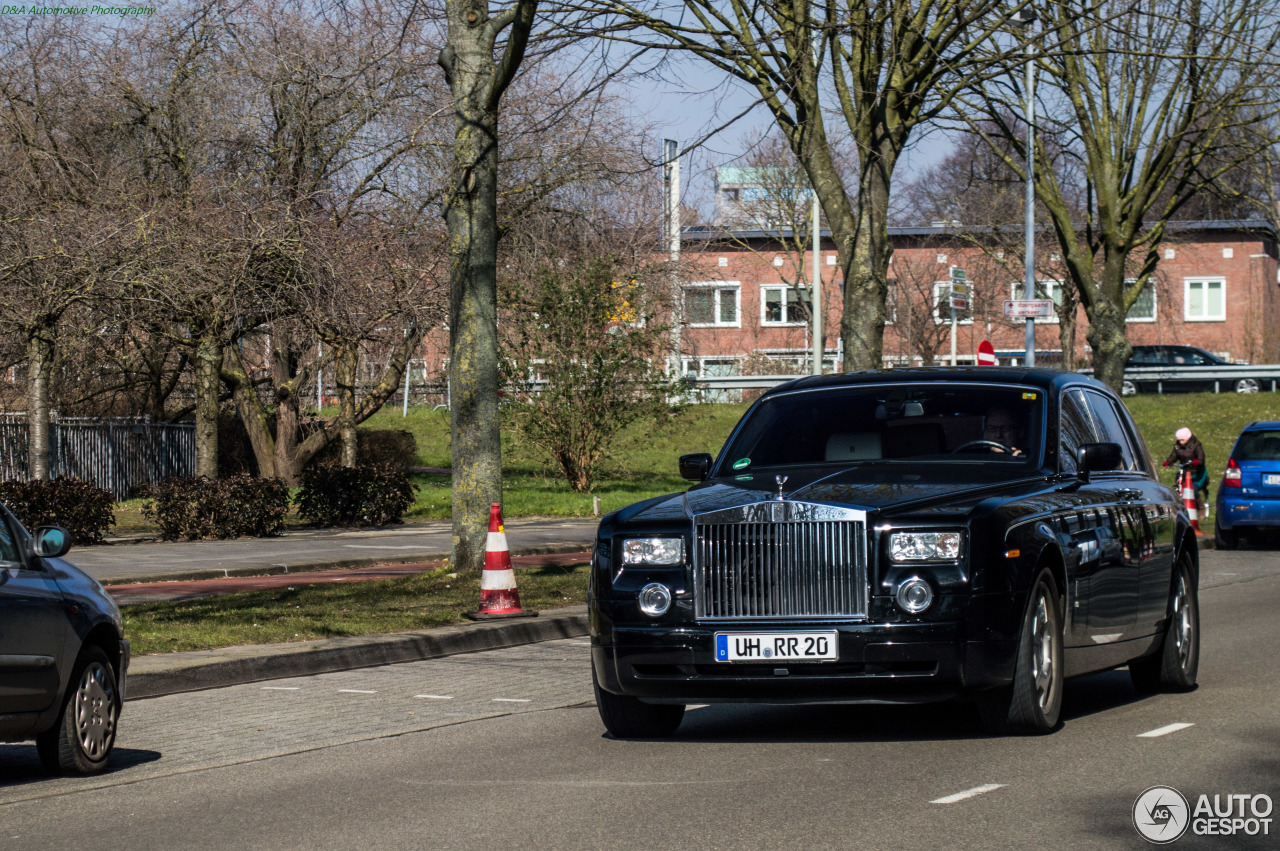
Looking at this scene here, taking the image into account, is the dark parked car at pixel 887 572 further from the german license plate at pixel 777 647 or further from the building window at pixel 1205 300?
the building window at pixel 1205 300

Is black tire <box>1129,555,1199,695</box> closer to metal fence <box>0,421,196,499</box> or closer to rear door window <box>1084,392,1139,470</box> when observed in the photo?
rear door window <box>1084,392,1139,470</box>

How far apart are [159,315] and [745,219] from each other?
39663 mm

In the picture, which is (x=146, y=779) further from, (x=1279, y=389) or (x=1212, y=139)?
(x=1279, y=389)

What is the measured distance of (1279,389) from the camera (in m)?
50.9

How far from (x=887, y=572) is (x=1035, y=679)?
1.01 m

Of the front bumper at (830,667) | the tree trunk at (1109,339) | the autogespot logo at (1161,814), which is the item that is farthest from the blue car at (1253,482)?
the autogespot logo at (1161,814)

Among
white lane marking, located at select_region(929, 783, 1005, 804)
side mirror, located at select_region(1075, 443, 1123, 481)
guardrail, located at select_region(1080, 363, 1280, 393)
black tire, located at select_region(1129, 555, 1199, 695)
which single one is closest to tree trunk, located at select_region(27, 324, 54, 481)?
black tire, located at select_region(1129, 555, 1199, 695)

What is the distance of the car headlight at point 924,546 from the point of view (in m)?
7.17

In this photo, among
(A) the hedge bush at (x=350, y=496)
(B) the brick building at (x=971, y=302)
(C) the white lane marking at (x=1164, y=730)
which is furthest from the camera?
(B) the brick building at (x=971, y=302)

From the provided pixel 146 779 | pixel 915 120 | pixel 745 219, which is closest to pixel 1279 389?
pixel 745 219

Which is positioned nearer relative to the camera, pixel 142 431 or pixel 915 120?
pixel 915 120

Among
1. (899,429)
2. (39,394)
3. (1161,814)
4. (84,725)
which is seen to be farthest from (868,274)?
(1161,814)

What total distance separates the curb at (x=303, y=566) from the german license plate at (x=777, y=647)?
11.1 metres

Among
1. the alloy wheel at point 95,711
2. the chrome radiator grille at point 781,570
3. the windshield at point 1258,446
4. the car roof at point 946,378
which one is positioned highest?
the car roof at point 946,378
